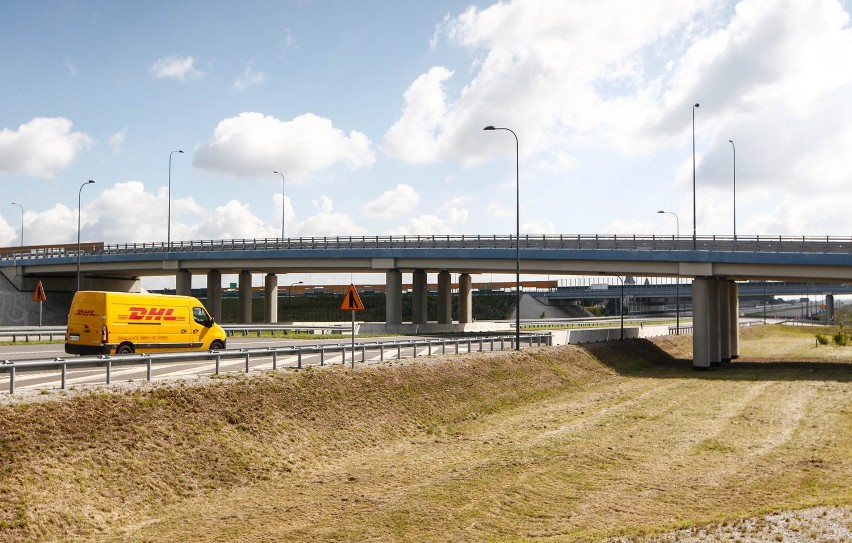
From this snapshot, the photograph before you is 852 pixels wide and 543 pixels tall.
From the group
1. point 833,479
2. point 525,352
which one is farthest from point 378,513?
point 525,352

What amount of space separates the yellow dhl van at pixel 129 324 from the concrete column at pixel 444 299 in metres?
39.3

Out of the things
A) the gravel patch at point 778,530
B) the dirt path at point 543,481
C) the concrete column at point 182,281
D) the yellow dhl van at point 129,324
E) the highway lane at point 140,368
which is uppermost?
the concrete column at point 182,281

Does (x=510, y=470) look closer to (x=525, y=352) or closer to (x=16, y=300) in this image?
(x=525, y=352)

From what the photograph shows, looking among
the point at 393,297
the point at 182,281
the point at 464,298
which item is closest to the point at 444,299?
the point at 464,298

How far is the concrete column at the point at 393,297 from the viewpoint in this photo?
202 ft

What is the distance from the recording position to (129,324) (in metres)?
25.9

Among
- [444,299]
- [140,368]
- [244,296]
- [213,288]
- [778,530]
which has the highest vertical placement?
[213,288]

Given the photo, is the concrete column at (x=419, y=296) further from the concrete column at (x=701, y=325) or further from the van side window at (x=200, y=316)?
the van side window at (x=200, y=316)

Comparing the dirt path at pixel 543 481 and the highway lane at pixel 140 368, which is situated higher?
the highway lane at pixel 140 368

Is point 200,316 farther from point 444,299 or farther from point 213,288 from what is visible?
point 213,288

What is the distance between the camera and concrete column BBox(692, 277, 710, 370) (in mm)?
49031

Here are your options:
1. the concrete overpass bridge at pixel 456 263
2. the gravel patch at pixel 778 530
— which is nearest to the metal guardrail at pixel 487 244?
the concrete overpass bridge at pixel 456 263

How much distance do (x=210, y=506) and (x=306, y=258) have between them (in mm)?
51323

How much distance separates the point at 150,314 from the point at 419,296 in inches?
1513
